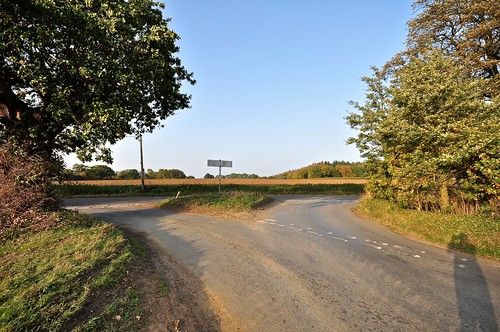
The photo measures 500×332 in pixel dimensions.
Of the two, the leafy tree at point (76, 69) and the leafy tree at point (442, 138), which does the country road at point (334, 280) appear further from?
the leafy tree at point (76, 69)

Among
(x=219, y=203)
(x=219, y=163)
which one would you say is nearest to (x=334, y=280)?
(x=219, y=203)

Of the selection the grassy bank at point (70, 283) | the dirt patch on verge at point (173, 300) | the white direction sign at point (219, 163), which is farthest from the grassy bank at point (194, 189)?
the dirt patch on verge at point (173, 300)

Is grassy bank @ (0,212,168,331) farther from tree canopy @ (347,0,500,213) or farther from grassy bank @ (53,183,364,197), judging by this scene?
grassy bank @ (53,183,364,197)

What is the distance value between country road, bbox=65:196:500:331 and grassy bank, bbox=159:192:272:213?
626 cm

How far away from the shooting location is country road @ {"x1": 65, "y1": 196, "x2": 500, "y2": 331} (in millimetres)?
5273

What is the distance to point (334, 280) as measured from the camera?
7.04m

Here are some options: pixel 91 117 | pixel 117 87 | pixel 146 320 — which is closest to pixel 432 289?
pixel 146 320

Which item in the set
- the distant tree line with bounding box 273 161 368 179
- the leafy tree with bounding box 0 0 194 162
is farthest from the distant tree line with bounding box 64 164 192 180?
the leafy tree with bounding box 0 0 194 162

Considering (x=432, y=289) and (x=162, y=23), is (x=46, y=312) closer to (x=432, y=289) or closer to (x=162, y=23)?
(x=432, y=289)

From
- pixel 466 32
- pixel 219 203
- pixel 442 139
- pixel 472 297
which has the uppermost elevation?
pixel 466 32

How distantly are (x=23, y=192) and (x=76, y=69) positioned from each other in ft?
15.4

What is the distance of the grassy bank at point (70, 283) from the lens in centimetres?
460

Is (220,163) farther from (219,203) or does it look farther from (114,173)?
(114,173)

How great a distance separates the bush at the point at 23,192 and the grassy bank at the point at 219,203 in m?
8.32
